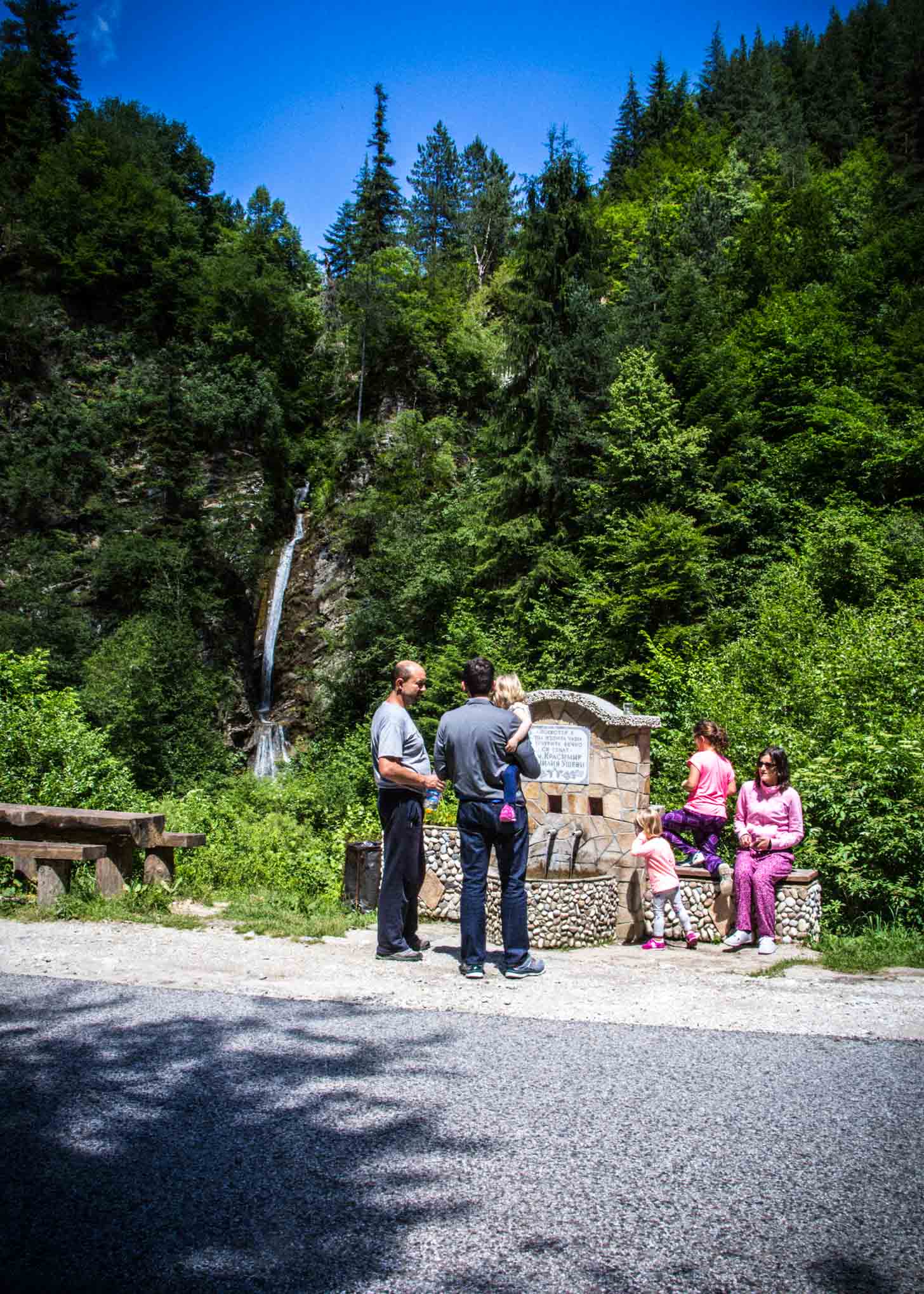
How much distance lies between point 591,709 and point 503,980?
3.84 m

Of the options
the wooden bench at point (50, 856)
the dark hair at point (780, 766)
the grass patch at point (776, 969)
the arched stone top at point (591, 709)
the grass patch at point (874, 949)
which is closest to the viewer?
the grass patch at point (776, 969)

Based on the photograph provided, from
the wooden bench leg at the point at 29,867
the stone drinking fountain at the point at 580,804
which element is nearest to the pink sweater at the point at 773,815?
the stone drinking fountain at the point at 580,804

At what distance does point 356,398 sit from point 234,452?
5.34 meters

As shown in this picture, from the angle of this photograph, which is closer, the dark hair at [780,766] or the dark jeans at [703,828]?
the dark hair at [780,766]

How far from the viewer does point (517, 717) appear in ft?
18.7

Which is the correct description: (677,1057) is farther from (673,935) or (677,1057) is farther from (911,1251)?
(673,935)

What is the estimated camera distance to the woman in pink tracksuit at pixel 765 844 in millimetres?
6664

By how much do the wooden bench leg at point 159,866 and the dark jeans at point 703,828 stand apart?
15.9 feet

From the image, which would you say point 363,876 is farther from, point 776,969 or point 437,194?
point 437,194

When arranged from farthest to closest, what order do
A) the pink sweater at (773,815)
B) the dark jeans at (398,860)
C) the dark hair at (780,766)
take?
the dark hair at (780,766), the pink sweater at (773,815), the dark jeans at (398,860)

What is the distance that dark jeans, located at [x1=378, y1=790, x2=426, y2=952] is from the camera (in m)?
5.80

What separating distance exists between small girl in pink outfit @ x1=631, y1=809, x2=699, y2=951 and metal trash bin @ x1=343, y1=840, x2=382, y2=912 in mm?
2522

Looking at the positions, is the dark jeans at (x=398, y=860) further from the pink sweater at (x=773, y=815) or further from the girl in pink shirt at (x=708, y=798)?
the girl in pink shirt at (x=708, y=798)

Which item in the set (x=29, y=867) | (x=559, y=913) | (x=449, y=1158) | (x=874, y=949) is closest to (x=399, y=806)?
(x=559, y=913)
